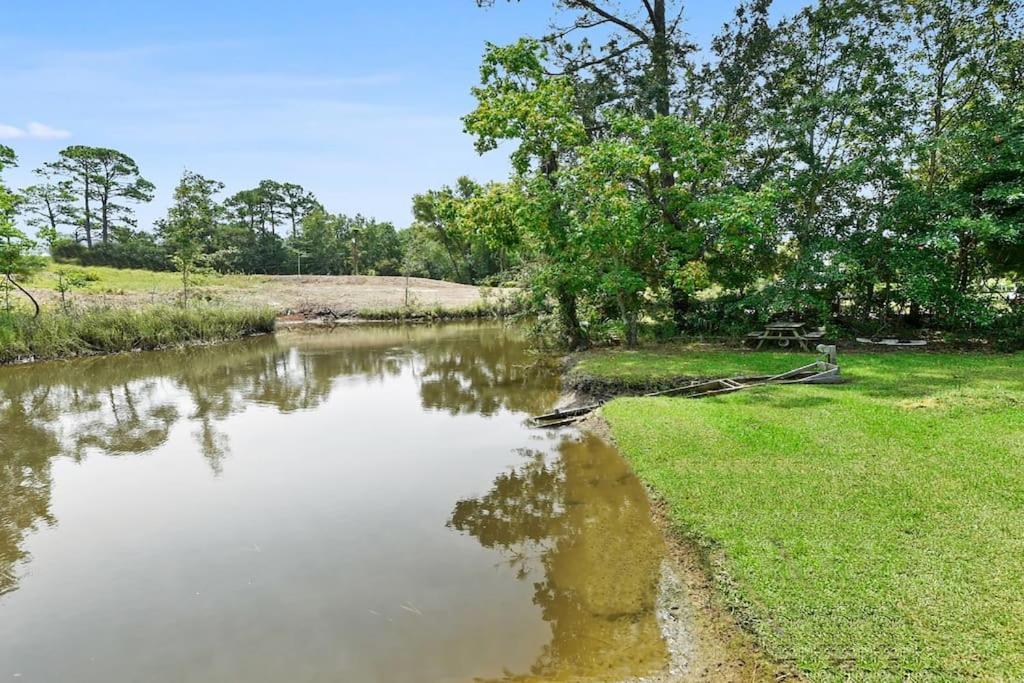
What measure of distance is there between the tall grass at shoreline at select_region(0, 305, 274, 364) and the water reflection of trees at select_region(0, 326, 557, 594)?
97cm

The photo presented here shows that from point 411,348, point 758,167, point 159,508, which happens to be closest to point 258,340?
point 411,348

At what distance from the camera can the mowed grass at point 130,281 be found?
2639 cm

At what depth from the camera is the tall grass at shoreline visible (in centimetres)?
1698

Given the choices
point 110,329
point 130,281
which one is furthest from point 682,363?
point 130,281

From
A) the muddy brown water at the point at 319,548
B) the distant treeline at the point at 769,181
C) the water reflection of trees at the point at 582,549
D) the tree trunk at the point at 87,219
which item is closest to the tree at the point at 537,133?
the distant treeline at the point at 769,181

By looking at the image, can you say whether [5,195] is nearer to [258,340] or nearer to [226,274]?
[258,340]

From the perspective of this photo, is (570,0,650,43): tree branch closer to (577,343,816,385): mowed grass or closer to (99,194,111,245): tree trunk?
(577,343,816,385): mowed grass

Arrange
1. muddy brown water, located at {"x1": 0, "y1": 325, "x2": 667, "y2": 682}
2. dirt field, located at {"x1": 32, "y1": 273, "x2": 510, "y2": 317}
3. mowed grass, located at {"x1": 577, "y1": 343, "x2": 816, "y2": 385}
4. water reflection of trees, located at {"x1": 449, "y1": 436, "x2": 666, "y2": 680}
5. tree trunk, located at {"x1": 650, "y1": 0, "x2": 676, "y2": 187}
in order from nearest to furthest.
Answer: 1. water reflection of trees, located at {"x1": 449, "y1": 436, "x2": 666, "y2": 680}
2. muddy brown water, located at {"x1": 0, "y1": 325, "x2": 667, "y2": 682}
3. mowed grass, located at {"x1": 577, "y1": 343, "x2": 816, "y2": 385}
4. tree trunk, located at {"x1": 650, "y1": 0, "x2": 676, "y2": 187}
5. dirt field, located at {"x1": 32, "y1": 273, "x2": 510, "y2": 317}

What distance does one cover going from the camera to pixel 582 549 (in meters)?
5.09

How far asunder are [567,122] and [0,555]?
1319cm

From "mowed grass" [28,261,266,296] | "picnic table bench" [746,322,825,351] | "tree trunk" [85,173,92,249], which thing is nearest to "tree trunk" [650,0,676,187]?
"picnic table bench" [746,322,825,351]

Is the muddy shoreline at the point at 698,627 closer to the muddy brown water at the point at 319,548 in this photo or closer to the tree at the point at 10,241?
the muddy brown water at the point at 319,548

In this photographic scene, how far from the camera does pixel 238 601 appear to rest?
15.0 ft

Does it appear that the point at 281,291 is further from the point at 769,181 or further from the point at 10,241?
the point at 769,181
